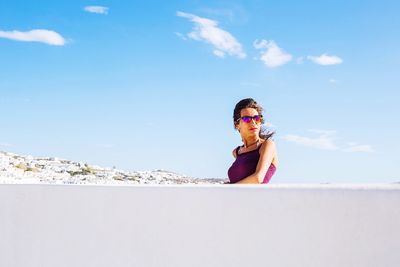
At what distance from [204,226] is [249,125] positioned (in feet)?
6.85

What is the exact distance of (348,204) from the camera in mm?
1827

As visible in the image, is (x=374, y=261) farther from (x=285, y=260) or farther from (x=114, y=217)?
(x=114, y=217)

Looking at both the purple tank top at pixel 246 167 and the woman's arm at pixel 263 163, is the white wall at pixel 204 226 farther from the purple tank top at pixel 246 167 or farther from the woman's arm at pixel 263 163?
the purple tank top at pixel 246 167

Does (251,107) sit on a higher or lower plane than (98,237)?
higher

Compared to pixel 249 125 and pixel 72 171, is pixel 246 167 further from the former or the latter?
pixel 72 171

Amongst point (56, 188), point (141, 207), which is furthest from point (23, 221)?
point (141, 207)

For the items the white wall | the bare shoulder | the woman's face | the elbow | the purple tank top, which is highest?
the woman's face

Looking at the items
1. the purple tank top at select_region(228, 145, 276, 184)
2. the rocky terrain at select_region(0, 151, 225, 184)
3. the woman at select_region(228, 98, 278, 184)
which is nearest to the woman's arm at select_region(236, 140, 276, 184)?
the woman at select_region(228, 98, 278, 184)

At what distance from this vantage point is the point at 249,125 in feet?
14.0

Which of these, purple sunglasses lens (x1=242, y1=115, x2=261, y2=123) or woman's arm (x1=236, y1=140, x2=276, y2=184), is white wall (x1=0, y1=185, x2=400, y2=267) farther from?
purple sunglasses lens (x1=242, y1=115, x2=261, y2=123)

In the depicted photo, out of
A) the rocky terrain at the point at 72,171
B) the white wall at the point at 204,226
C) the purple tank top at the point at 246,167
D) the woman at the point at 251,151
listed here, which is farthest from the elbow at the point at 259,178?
the rocky terrain at the point at 72,171

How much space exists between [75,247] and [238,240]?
1243 millimetres

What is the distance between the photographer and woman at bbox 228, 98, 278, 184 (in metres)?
3.80

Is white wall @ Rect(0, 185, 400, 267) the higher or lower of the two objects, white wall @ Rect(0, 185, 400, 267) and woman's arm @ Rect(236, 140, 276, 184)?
the lower
